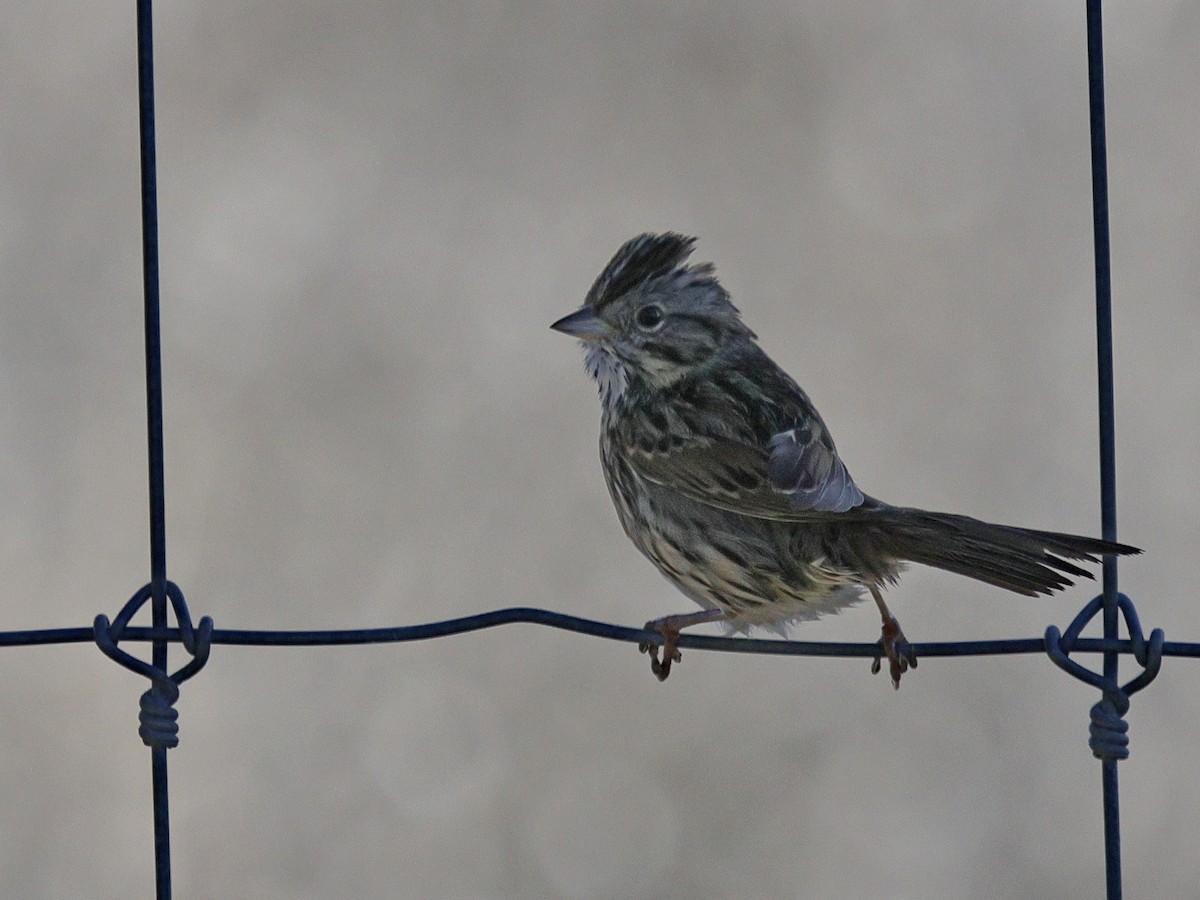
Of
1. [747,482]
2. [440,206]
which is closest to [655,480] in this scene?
[747,482]

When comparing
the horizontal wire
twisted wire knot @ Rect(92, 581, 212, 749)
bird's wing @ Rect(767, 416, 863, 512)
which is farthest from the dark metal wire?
twisted wire knot @ Rect(92, 581, 212, 749)

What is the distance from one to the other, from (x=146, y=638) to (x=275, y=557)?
3734 mm

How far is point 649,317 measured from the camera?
5102 mm

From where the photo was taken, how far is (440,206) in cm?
787

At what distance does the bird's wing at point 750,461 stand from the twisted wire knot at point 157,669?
5.05 feet

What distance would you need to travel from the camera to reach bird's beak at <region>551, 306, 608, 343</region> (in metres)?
5.10

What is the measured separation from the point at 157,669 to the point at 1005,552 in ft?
5.16

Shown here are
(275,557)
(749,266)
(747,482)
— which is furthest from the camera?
(749,266)

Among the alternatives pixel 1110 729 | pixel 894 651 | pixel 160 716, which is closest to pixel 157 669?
pixel 160 716

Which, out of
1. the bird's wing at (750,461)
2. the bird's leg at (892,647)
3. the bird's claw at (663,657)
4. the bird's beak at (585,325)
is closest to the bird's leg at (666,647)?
the bird's claw at (663,657)

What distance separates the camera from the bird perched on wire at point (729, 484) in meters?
4.18

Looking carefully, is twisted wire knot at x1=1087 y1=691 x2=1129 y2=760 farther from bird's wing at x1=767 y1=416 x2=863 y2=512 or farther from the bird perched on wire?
bird's wing at x1=767 y1=416 x2=863 y2=512

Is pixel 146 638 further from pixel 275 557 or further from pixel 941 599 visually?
pixel 941 599

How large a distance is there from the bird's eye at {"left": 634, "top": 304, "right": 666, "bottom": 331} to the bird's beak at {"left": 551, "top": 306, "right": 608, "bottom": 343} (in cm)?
9
